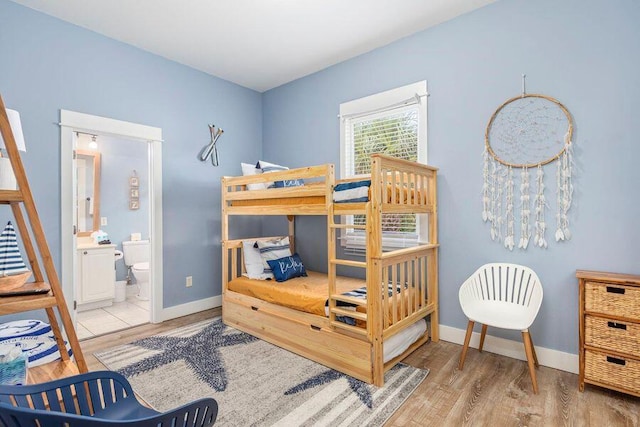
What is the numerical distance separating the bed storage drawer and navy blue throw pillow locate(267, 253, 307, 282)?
322 millimetres

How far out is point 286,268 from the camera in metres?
3.25

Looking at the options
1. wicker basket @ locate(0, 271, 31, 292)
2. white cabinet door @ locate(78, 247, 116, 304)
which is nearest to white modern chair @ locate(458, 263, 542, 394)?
wicker basket @ locate(0, 271, 31, 292)

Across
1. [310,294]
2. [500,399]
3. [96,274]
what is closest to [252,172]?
[310,294]

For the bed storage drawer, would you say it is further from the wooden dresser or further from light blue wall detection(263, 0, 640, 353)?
the wooden dresser

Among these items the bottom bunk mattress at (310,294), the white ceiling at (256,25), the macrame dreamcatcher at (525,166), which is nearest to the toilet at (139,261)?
the bottom bunk mattress at (310,294)

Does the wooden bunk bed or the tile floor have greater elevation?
the wooden bunk bed

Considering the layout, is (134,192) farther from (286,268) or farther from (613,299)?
(613,299)

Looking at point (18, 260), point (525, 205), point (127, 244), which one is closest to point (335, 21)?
point (525, 205)

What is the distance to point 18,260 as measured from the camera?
53.1 inches

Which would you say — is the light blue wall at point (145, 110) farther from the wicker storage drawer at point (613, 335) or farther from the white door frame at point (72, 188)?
the wicker storage drawer at point (613, 335)

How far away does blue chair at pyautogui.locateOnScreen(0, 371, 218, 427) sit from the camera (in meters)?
0.75

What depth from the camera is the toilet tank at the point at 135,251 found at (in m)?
4.65

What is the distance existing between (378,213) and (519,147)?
128 cm

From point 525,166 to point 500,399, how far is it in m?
1.61
